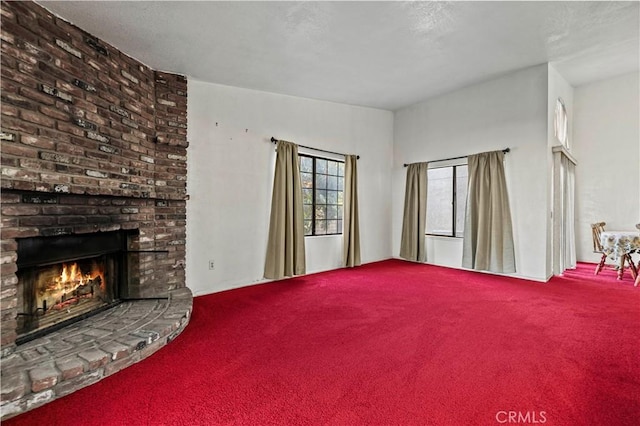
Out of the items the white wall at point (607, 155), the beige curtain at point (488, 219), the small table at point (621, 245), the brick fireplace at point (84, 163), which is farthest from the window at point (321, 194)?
the white wall at point (607, 155)

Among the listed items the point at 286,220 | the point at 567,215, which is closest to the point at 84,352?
the point at 286,220

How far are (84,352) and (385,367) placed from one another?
1.97 meters

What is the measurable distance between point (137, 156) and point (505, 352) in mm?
3780

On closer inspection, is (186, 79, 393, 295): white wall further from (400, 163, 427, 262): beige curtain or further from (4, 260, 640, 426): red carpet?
(400, 163, 427, 262): beige curtain

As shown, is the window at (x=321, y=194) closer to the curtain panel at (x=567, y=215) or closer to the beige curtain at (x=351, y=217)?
the beige curtain at (x=351, y=217)

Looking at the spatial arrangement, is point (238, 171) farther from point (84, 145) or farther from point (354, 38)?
point (354, 38)

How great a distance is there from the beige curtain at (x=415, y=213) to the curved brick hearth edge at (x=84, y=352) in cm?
413

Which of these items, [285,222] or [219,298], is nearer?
[219,298]

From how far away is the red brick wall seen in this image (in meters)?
2.06

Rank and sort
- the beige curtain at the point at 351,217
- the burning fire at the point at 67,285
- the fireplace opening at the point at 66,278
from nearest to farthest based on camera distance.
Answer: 1. the fireplace opening at the point at 66,278
2. the burning fire at the point at 67,285
3. the beige curtain at the point at 351,217

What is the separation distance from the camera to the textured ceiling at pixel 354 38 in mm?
2598

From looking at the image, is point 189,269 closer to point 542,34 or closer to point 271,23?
point 271,23

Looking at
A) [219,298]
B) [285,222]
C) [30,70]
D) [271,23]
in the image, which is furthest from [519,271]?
[30,70]

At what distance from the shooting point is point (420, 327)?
269 centimetres
